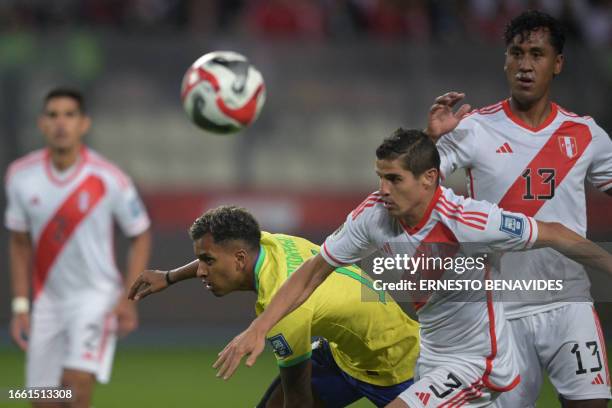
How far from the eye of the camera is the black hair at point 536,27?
19.6 ft

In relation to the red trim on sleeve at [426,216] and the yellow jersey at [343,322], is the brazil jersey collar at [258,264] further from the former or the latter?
the red trim on sleeve at [426,216]

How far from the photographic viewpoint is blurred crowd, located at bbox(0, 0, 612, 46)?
12625 millimetres

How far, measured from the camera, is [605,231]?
1174 centimetres

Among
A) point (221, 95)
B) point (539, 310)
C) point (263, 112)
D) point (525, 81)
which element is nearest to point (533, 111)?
point (525, 81)

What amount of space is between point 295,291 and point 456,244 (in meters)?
0.76

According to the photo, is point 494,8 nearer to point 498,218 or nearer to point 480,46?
point 480,46

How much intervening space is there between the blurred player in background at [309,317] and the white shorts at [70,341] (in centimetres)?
151

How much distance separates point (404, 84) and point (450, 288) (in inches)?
272

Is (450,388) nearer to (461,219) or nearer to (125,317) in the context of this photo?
(461,219)

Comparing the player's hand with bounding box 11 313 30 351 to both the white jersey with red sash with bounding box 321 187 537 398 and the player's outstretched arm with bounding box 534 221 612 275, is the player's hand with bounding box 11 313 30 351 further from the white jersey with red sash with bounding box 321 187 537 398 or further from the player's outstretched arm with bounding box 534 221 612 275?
the player's outstretched arm with bounding box 534 221 612 275

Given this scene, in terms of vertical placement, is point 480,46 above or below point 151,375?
above

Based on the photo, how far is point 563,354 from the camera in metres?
5.81

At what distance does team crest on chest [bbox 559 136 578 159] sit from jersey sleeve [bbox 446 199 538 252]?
0.82 meters

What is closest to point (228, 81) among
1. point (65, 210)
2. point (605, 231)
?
point (65, 210)
